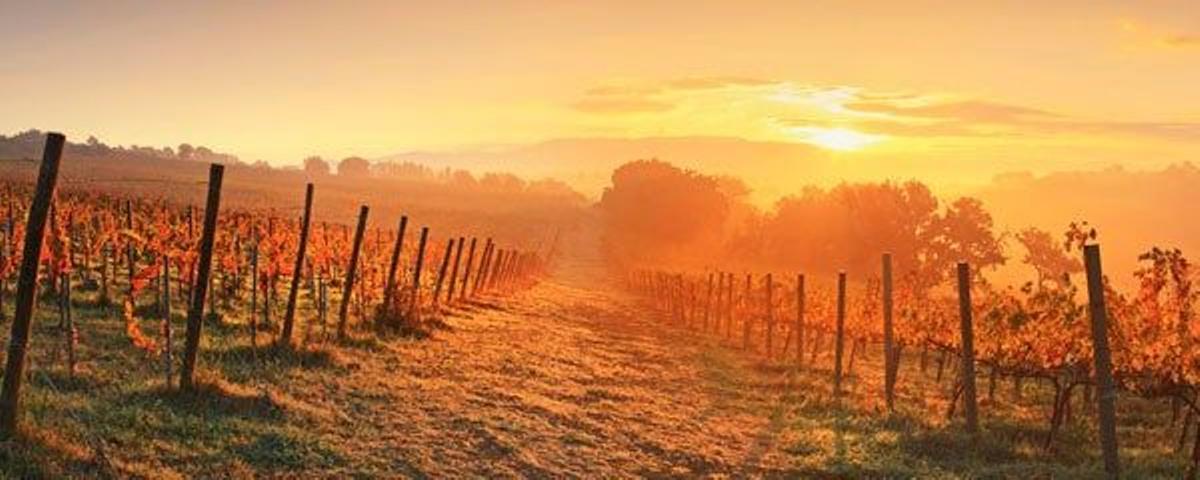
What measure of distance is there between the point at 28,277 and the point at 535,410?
7599 millimetres

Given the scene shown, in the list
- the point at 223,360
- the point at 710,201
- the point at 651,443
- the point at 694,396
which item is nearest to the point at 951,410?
the point at 694,396

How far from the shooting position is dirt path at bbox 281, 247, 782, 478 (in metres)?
11.5

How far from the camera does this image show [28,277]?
348 inches

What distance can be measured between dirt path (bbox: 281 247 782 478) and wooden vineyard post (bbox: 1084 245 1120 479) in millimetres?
4072

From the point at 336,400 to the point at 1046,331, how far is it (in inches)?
464

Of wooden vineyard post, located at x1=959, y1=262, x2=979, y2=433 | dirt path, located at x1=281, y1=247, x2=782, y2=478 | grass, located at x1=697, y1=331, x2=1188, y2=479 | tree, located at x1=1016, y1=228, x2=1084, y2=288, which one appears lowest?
dirt path, located at x1=281, y1=247, x2=782, y2=478

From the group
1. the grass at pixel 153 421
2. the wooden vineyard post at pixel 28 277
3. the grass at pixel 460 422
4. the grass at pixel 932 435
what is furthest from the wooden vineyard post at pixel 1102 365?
the wooden vineyard post at pixel 28 277

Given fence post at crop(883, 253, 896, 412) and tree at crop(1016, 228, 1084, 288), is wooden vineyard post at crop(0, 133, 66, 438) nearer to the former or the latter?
fence post at crop(883, 253, 896, 412)

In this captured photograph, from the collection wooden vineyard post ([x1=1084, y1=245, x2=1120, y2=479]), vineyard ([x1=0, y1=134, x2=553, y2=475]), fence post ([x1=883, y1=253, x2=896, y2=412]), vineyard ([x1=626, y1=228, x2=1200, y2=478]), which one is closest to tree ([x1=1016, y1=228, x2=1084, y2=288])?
vineyard ([x1=626, y1=228, x2=1200, y2=478])

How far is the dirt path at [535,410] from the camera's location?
11.5 metres

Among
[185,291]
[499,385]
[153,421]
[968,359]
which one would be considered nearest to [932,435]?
[968,359]

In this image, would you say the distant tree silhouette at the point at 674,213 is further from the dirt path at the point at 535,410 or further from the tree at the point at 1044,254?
the dirt path at the point at 535,410

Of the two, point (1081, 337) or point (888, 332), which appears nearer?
point (1081, 337)

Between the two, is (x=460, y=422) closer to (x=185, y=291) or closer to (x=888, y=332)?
(x=888, y=332)
